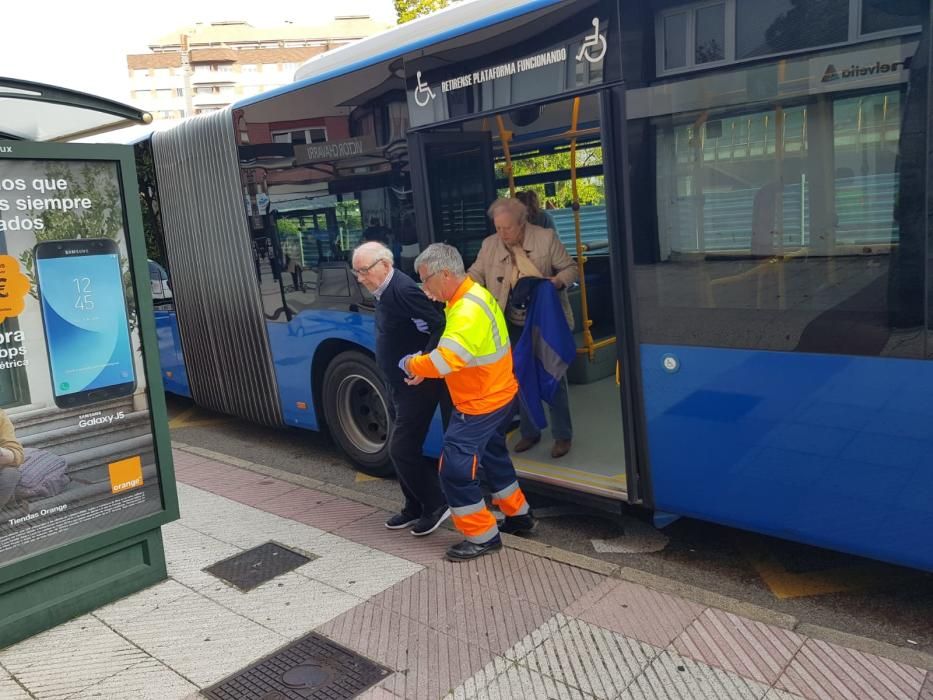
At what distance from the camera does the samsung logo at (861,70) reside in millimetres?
3104

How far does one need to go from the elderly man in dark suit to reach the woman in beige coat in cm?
70

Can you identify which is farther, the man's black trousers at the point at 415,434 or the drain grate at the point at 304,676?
the man's black trousers at the point at 415,434

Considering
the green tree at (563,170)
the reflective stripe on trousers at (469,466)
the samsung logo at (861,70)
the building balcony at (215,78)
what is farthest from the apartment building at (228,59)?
the samsung logo at (861,70)

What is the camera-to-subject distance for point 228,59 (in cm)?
8662

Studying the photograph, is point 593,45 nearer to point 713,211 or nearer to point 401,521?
point 713,211

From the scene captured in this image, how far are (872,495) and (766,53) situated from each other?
1925 mm

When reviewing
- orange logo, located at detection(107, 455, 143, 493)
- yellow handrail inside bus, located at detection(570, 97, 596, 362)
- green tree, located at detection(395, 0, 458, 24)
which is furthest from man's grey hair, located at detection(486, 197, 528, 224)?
green tree, located at detection(395, 0, 458, 24)

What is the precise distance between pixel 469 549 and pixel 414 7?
1566 cm

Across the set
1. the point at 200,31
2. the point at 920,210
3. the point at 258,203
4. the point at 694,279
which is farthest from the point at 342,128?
the point at 200,31

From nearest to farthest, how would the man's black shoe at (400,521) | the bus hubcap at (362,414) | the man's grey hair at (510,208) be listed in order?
the man's black shoe at (400,521) < the man's grey hair at (510,208) < the bus hubcap at (362,414)

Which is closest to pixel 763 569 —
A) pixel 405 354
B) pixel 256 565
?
pixel 405 354

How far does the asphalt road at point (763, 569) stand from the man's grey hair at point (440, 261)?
178cm

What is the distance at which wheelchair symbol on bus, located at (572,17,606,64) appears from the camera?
3881mm

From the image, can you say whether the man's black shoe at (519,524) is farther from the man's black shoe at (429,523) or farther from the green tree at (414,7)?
the green tree at (414,7)
